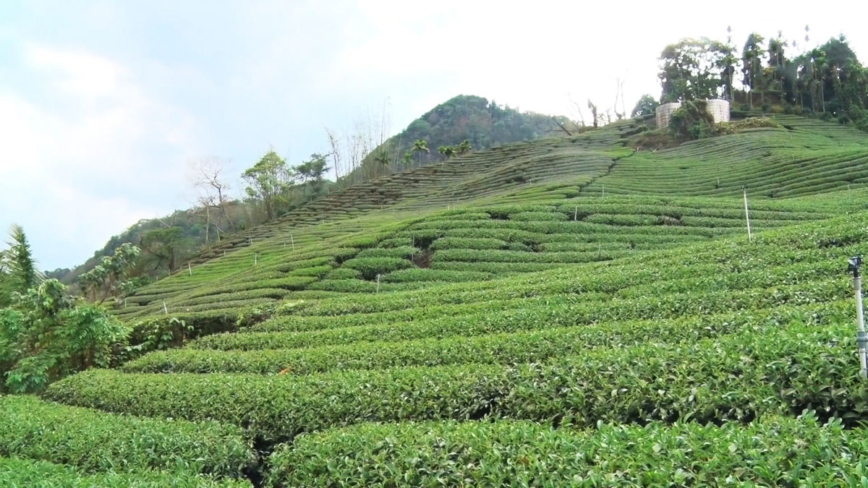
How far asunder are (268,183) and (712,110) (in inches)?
1858

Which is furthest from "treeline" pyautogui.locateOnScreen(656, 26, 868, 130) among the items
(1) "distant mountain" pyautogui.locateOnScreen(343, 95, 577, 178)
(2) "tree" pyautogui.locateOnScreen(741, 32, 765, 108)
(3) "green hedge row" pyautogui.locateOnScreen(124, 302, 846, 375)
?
(3) "green hedge row" pyautogui.locateOnScreen(124, 302, 846, 375)

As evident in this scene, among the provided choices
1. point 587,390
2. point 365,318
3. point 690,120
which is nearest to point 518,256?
point 365,318

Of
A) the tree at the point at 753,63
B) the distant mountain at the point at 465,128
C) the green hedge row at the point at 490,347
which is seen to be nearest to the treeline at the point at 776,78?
the tree at the point at 753,63

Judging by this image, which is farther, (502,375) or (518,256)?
(518,256)

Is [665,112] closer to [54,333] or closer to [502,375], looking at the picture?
[54,333]

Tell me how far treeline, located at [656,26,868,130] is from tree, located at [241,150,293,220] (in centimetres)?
4670

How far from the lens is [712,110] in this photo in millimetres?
58562

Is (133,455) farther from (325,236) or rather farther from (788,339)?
(325,236)

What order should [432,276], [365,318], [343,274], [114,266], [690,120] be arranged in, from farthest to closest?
1. [690,120]
2. [343,274]
3. [432,276]
4. [114,266]
5. [365,318]

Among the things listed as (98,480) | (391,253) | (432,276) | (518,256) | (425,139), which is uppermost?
(425,139)

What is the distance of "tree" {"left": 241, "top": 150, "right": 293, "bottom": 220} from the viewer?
2442 inches

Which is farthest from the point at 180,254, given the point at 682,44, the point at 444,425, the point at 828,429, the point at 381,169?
the point at 682,44

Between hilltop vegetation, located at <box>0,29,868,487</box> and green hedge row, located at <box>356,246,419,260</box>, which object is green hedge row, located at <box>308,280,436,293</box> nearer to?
hilltop vegetation, located at <box>0,29,868,487</box>

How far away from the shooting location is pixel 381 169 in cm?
7338
